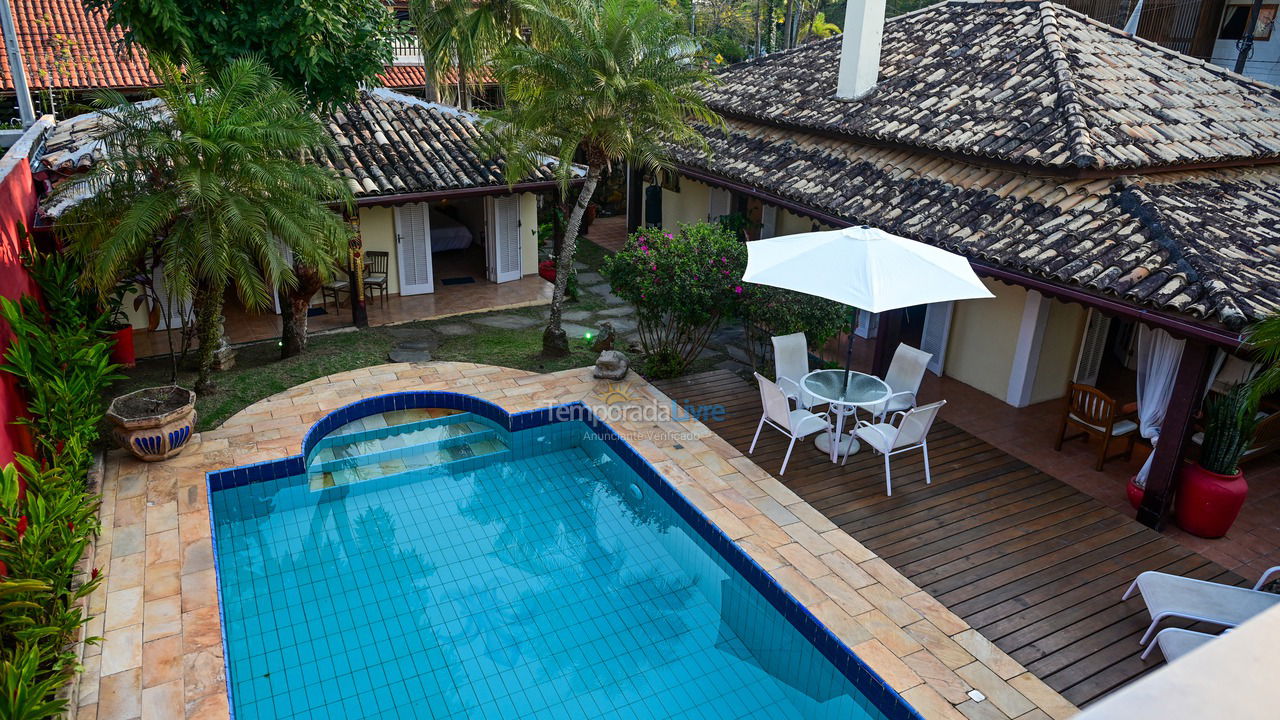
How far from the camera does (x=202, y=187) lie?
32.2 feet

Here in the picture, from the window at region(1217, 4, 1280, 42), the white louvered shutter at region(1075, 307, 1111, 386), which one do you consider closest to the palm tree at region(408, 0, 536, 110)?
the white louvered shutter at region(1075, 307, 1111, 386)

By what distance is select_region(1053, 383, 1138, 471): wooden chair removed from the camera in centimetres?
1031

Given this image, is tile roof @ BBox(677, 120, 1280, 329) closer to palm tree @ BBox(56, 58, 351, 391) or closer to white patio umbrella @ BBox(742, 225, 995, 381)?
white patio umbrella @ BBox(742, 225, 995, 381)

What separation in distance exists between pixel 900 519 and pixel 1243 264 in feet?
15.2

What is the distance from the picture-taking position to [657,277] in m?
12.2

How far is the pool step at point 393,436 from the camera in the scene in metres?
11.4

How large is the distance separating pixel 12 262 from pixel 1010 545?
11776mm

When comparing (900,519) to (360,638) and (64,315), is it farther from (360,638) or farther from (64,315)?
(64,315)

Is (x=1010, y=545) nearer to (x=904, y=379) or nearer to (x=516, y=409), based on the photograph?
(x=904, y=379)

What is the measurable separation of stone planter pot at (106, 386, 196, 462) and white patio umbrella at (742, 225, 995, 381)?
7.28 m

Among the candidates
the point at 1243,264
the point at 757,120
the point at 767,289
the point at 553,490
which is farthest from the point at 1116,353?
the point at 553,490

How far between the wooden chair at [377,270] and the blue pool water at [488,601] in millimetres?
5671

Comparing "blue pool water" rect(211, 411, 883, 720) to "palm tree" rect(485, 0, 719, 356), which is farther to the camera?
"palm tree" rect(485, 0, 719, 356)

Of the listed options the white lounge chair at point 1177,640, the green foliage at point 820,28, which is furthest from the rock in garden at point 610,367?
the green foliage at point 820,28
